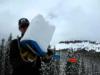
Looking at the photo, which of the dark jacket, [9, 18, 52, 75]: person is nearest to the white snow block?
[9, 18, 52, 75]: person

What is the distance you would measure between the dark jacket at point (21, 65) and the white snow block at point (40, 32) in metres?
0.23

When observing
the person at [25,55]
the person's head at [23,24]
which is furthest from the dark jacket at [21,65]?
the person's head at [23,24]

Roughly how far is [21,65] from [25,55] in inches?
6.4

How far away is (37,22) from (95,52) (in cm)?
10009

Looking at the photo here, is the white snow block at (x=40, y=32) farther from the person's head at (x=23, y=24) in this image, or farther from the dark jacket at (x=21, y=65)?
the dark jacket at (x=21, y=65)

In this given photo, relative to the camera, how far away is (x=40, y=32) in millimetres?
4961

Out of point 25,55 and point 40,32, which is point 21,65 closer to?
point 25,55

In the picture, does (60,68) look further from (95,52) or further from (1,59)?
(1,59)

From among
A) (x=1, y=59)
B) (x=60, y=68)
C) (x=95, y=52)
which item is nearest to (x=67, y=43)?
(x=95, y=52)

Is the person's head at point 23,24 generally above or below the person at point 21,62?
above

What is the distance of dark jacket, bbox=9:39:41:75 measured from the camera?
5.10 meters

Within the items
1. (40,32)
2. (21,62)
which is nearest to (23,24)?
(40,32)

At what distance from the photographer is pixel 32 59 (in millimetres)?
4992

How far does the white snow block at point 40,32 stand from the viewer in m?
4.96
